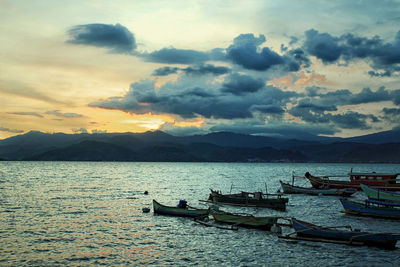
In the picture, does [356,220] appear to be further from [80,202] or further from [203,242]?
[80,202]

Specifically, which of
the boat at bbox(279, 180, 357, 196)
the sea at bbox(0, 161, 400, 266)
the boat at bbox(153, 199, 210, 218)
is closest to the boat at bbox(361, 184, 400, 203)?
the sea at bbox(0, 161, 400, 266)

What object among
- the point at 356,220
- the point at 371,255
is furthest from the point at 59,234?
the point at 356,220

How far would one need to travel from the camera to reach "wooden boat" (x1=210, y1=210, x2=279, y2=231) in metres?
36.1

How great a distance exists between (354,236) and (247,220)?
37.9ft

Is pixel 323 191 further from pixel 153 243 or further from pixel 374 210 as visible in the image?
pixel 153 243

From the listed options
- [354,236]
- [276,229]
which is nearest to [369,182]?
[276,229]

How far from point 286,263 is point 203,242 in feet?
29.9

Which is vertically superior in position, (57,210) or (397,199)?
(397,199)

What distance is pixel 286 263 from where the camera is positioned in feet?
84.2

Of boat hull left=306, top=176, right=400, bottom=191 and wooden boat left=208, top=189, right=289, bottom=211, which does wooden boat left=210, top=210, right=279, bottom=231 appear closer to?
wooden boat left=208, top=189, right=289, bottom=211

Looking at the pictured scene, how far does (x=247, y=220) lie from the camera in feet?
122

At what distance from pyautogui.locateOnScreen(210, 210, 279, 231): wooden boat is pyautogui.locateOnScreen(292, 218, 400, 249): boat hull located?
4.42 m

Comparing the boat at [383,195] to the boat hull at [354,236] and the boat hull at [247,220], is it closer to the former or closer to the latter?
the boat hull at [354,236]

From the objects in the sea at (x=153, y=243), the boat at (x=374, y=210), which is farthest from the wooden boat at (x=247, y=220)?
the boat at (x=374, y=210)
